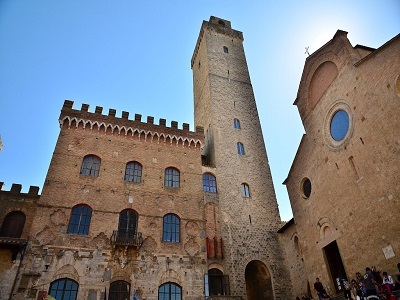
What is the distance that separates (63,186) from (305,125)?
609 inches

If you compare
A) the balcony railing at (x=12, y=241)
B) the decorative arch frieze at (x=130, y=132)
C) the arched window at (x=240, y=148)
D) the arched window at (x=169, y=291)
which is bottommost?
the arched window at (x=169, y=291)

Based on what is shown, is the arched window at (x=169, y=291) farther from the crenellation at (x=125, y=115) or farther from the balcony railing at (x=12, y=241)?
the crenellation at (x=125, y=115)

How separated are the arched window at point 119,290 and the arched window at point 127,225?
2.14 metres

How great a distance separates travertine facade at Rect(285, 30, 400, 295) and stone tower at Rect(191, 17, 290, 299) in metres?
2.16

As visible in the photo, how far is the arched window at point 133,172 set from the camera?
18.6 meters

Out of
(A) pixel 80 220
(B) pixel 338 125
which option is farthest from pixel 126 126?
(B) pixel 338 125

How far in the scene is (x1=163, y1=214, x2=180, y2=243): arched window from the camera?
1724cm


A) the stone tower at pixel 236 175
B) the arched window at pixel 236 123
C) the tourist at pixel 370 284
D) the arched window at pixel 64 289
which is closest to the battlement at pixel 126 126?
the stone tower at pixel 236 175

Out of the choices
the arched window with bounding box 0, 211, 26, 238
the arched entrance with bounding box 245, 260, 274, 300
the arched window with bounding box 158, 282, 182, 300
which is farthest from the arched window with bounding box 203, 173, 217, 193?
the arched window with bounding box 0, 211, 26, 238

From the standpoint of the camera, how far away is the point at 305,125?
19859 mm

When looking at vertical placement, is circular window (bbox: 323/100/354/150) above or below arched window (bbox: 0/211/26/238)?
above

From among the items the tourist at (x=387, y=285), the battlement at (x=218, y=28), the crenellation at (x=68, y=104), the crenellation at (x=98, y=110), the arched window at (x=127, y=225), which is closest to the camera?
the tourist at (x=387, y=285)

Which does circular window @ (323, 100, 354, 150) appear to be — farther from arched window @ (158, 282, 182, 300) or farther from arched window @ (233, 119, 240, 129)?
arched window @ (158, 282, 182, 300)

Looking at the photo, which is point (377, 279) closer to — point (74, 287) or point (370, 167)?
point (370, 167)
